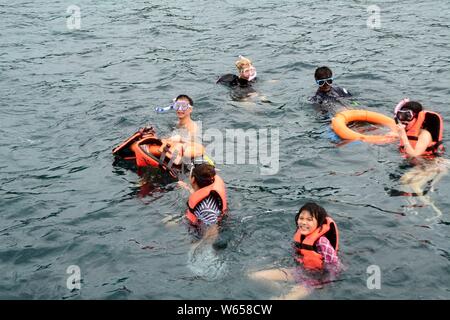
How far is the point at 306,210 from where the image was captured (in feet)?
21.5

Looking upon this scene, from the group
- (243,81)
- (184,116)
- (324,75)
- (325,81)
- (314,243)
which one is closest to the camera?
(314,243)

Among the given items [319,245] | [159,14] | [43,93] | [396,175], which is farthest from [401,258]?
[159,14]

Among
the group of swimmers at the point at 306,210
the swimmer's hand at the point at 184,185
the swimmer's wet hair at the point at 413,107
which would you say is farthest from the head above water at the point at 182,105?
the swimmer's wet hair at the point at 413,107

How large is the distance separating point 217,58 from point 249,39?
1903 millimetres

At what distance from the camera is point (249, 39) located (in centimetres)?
1725

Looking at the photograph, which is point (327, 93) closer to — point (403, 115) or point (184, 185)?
point (403, 115)

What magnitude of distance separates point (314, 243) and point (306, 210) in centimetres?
43

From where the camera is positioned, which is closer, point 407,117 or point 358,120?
point 407,117

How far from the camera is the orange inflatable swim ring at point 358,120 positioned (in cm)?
1015

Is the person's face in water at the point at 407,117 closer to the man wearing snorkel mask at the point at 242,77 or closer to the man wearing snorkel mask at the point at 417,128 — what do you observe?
the man wearing snorkel mask at the point at 417,128

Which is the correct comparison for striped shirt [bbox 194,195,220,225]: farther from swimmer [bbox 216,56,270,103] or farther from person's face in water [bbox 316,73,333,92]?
swimmer [bbox 216,56,270,103]

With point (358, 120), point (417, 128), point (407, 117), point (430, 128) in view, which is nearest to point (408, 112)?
point (407, 117)

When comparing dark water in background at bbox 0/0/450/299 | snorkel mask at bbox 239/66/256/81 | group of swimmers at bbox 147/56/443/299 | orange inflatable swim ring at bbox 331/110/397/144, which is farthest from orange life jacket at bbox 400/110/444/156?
snorkel mask at bbox 239/66/256/81

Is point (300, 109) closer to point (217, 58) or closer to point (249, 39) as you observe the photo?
point (217, 58)
